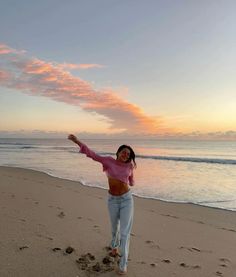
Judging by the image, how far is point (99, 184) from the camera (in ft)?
47.1

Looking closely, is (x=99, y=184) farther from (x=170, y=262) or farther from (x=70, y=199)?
(x=170, y=262)

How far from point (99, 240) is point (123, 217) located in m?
1.39

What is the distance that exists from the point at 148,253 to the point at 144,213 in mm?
3273

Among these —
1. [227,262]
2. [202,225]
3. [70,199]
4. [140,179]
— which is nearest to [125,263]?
[227,262]

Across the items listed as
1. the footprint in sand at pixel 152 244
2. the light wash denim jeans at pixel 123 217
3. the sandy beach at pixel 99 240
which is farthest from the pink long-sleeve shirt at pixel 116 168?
the footprint in sand at pixel 152 244

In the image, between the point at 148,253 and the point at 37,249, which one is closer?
the point at 37,249

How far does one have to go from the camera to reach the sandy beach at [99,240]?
463 cm

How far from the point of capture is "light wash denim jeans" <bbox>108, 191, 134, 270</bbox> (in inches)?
176

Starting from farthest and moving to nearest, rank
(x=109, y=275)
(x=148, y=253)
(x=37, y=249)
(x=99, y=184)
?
(x=99, y=184), (x=148, y=253), (x=37, y=249), (x=109, y=275)

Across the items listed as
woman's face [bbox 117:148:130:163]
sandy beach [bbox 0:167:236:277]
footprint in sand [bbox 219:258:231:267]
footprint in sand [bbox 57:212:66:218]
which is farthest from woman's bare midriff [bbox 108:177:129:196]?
footprint in sand [bbox 57:212:66:218]

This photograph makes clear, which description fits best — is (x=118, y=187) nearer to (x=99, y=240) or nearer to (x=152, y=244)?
(x=99, y=240)

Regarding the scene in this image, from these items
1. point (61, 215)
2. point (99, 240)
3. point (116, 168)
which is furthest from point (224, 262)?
point (61, 215)

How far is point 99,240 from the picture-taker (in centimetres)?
578

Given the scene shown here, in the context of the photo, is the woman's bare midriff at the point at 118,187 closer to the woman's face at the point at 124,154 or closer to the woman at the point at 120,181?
the woman at the point at 120,181
